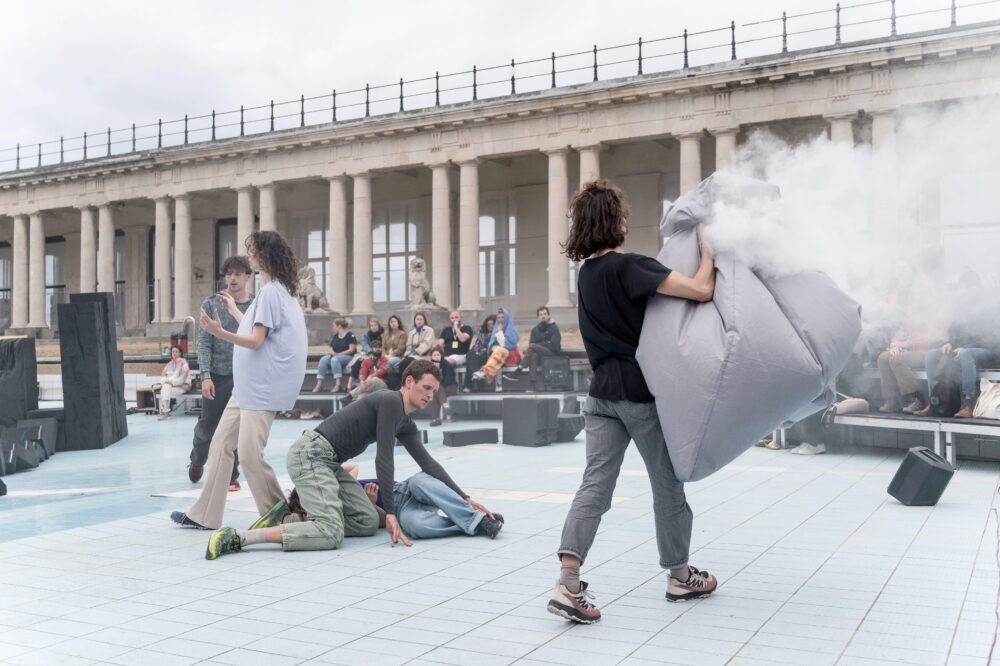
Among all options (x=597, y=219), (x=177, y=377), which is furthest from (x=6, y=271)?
(x=597, y=219)

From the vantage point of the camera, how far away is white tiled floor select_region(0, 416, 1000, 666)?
164 inches

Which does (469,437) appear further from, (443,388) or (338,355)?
(338,355)

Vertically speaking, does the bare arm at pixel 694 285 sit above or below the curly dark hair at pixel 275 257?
below

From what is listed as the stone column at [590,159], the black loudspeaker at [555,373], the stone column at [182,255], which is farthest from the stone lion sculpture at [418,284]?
the stone column at [182,255]

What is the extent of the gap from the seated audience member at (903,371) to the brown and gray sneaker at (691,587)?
21.8ft

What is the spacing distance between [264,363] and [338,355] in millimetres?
13403

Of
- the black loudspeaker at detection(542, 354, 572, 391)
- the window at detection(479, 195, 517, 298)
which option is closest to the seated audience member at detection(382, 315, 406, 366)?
the black loudspeaker at detection(542, 354, 572, 391)

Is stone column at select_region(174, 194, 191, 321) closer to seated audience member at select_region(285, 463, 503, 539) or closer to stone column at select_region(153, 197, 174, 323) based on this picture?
stone column at select_region(153, 197, 174, 323)

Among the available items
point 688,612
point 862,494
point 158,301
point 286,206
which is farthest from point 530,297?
point 688,612

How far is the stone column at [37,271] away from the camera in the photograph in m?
A: 47.0

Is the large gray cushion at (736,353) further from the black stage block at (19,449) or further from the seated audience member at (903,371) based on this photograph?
the black stage block at (19,449)

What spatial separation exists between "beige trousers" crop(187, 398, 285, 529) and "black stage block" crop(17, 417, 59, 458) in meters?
7.12

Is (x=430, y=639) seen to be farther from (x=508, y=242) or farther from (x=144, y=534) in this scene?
(x=508, y=242)

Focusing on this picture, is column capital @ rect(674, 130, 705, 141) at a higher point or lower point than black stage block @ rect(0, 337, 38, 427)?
higher
